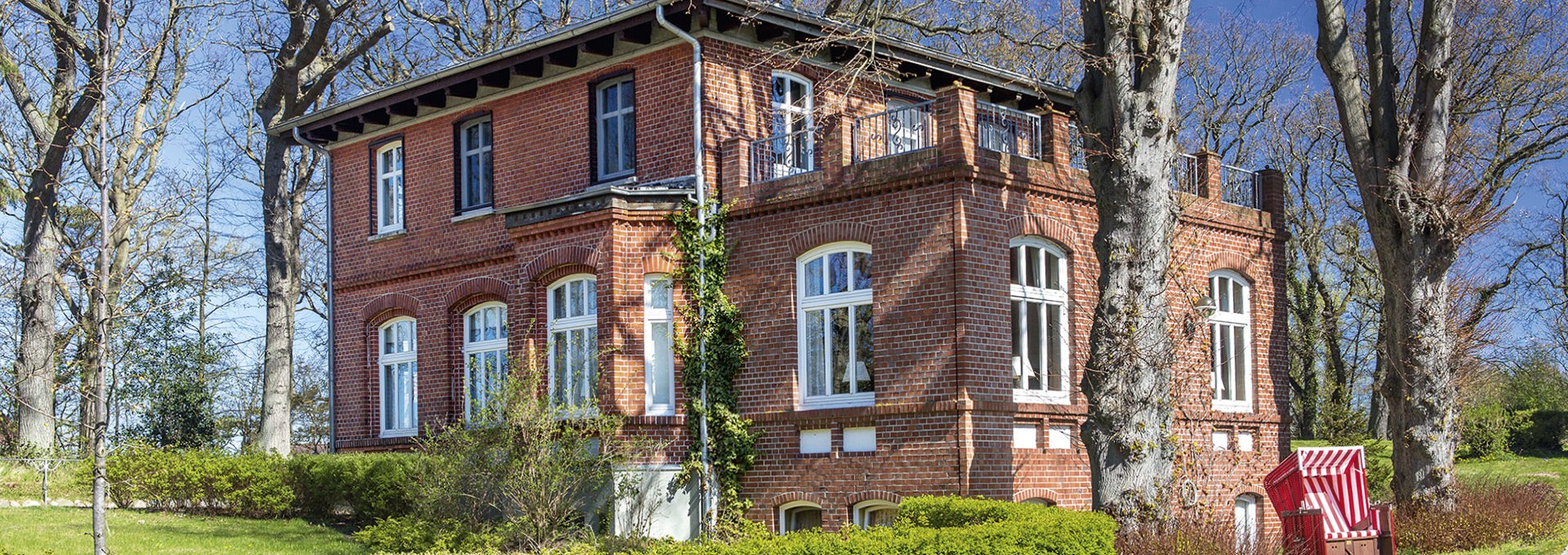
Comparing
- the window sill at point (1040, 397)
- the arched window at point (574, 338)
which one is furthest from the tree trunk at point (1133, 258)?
the arched window at point (574, 338)

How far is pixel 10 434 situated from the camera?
25.0 metres

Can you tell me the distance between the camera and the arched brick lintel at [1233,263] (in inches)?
689

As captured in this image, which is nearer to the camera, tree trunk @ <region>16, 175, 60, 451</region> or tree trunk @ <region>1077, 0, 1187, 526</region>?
tree trunk @ <region>1077, 0, 1187, 526</region>

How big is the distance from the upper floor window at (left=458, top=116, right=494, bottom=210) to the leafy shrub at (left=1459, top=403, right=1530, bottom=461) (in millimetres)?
13774

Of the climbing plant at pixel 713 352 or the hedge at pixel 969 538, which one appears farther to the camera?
the climbing plant at pixel 713 352

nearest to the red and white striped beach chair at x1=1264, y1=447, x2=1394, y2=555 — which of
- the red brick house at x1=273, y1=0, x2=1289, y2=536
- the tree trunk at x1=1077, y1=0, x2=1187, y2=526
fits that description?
the tree trunk at x1=1077, y1=0, x2=1187, y2=526

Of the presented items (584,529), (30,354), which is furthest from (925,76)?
(30,354)

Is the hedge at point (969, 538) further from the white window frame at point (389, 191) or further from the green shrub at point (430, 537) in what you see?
the white window frame at point (389, 191)

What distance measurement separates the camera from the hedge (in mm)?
9750

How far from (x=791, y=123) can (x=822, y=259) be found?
256 centimetres

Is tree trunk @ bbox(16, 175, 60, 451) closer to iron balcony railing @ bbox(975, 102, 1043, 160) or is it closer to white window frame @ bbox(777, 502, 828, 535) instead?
white window frame @ bbox(777, 502, 828, 535)

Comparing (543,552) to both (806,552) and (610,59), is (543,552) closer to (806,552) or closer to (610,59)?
(806,552)

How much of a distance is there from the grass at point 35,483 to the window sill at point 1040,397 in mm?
14073

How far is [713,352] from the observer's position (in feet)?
53.5
